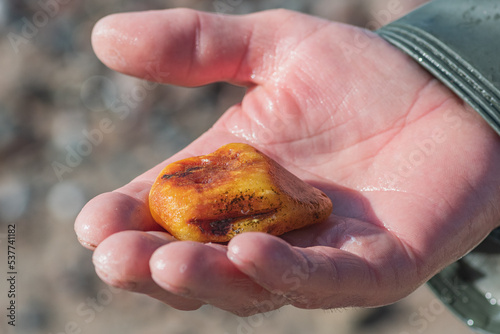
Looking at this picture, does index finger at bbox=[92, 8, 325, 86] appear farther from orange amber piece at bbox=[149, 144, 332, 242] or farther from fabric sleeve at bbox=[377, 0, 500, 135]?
orange amber piece at bbox=[149, 144, 332, 242]

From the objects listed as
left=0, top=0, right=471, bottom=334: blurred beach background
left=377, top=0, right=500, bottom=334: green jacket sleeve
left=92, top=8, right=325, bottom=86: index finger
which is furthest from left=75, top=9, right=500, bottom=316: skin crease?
left=0, top=0, right=471, bottom=334: blurred beach background

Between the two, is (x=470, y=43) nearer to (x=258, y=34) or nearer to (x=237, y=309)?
(x=258, y=34)

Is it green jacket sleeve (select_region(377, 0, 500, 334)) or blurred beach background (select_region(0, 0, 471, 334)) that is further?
blurred beach background (select_region(0, 0, 471, 334))

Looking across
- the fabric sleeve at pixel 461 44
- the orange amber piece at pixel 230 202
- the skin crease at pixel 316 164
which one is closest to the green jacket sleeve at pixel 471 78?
the fabric sleeve at pixel 461 44

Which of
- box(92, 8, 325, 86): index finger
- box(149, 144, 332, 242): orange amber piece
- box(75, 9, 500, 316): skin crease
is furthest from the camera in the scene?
box(92, 8, 325, 86): index finger

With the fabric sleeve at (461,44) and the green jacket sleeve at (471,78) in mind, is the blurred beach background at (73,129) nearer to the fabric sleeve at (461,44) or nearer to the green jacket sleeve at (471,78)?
the green jacket sleeve at (471,78)

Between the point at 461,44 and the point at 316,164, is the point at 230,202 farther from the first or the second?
the point at 461,44
